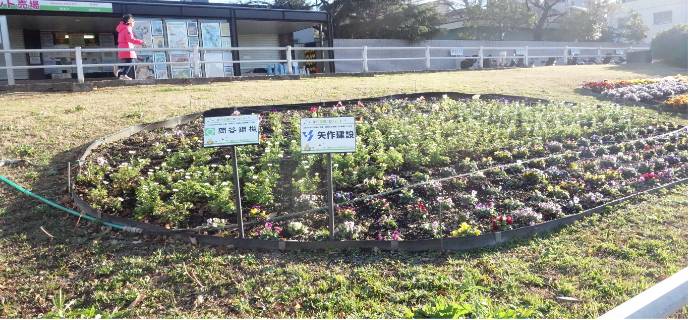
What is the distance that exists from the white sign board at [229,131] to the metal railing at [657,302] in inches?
114

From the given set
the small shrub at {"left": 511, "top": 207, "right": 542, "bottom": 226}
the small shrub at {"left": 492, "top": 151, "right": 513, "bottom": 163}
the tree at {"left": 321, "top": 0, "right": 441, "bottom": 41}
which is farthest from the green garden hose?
the tree at {"left": 321, "top": 0, "right": 441, "bottom": 41}

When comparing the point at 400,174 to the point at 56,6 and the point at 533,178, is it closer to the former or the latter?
the point at 533,178

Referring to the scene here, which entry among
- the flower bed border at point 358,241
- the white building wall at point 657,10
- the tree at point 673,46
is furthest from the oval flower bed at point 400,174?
the white building wall at point 657,10

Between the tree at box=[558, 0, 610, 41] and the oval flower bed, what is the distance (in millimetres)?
37842

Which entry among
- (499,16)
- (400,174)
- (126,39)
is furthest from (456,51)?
(400,174)

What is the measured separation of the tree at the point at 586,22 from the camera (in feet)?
142

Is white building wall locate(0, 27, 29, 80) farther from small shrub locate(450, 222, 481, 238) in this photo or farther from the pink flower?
small shrub locate(450, 222, 481, 238)

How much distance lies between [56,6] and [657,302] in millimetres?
18922

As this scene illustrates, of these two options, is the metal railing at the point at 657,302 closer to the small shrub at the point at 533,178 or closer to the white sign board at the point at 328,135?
the white sign board at the point at 328,135

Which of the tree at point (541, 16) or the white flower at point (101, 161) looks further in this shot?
the tree at point (541, 16)

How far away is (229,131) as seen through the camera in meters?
4.60

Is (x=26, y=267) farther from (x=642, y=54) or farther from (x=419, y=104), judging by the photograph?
(x=642, y=54)

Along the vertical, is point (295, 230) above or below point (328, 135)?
below

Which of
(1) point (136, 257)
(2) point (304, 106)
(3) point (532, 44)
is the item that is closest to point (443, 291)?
(1) point (136, 257)
